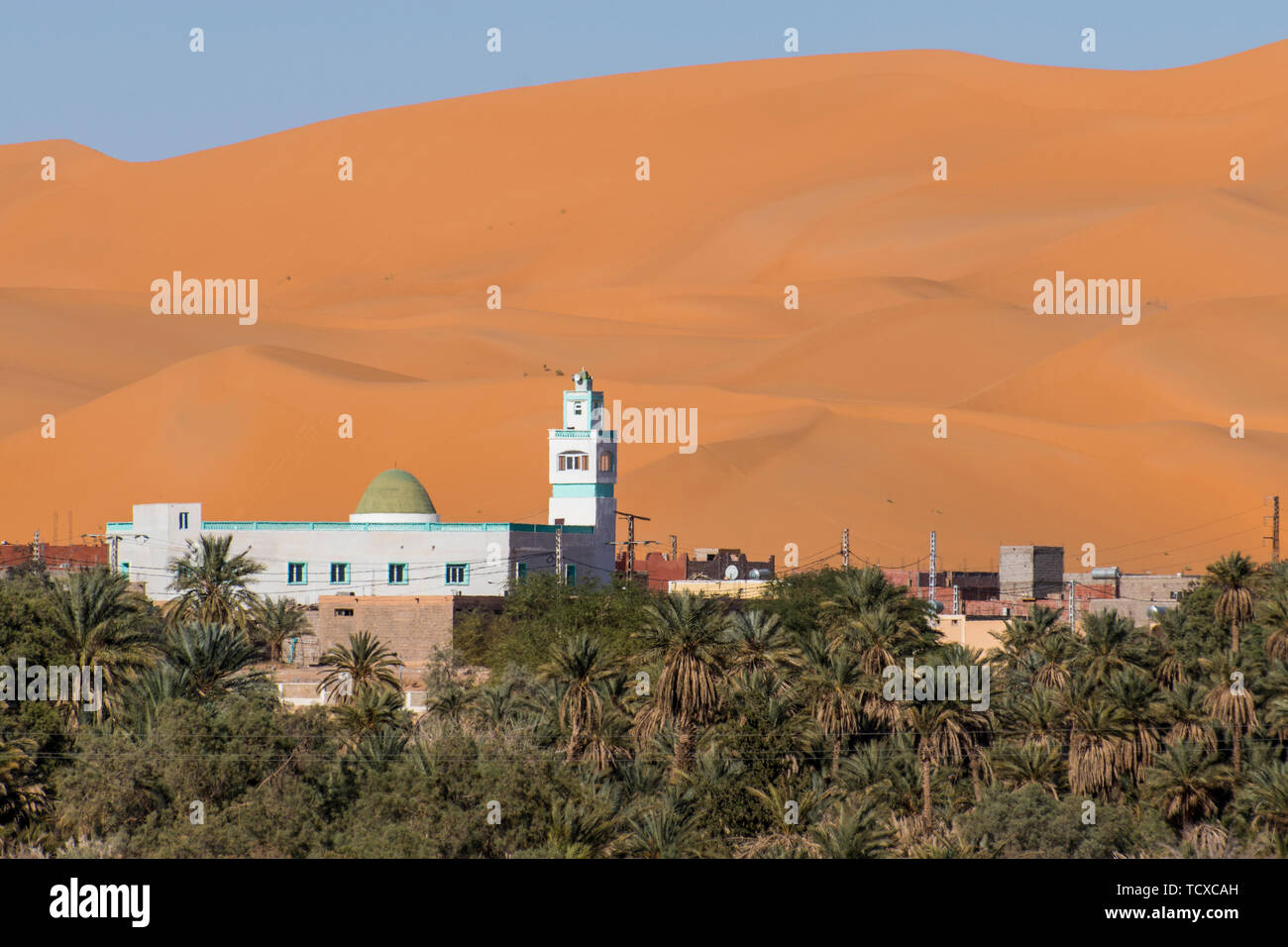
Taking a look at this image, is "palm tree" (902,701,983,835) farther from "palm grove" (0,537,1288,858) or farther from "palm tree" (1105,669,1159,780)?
"palm tree" (1105,669,1159,780)

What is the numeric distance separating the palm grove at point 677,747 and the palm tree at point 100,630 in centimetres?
5

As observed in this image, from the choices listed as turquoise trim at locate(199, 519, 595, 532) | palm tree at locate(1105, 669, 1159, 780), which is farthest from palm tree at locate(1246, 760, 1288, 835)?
turquoise trim at locate(199, 519, 595, 532)

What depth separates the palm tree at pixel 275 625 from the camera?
185 feet

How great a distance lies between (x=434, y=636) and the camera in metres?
55.8

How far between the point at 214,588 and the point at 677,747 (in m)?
20.7

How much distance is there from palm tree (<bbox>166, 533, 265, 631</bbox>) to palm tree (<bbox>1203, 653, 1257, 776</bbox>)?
24224mm

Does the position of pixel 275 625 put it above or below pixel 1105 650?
above

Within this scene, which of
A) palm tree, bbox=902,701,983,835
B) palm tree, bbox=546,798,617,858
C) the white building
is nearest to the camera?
palm tree, bbox=546,798,617,858

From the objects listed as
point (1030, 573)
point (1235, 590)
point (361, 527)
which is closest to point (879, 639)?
point (1235, 590)

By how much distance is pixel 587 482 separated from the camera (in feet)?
219

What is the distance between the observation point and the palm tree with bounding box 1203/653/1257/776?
40562mm

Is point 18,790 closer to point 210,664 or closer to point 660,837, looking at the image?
point 210,664
